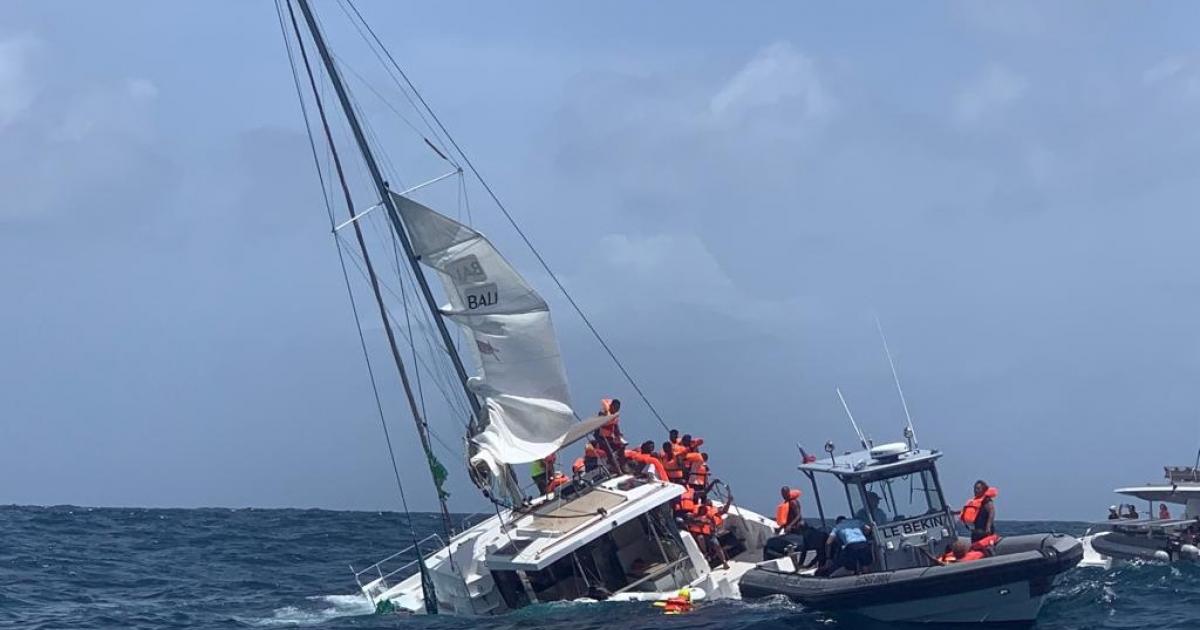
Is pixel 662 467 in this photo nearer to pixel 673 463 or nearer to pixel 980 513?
pixel 673 463

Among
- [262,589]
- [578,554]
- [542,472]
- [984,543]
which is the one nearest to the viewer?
[984,543]

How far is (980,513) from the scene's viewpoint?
59.1 feet

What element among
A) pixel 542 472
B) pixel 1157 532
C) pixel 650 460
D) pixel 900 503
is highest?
pixel 542 472

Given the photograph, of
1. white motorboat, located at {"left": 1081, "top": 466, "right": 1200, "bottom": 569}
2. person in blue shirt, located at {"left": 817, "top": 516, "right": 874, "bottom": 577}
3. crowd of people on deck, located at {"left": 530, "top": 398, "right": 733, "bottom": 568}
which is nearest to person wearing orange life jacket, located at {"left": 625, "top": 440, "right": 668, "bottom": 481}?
crowd of people on deck, located at {"left": 530, "top": 398, "right": 733, "bottom": 568}

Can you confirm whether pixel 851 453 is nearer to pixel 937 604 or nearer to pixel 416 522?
pixel 937 604

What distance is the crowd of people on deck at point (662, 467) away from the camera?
21.1m

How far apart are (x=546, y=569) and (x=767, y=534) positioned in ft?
12.9

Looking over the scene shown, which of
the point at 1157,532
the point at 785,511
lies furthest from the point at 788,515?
the point at 1157,532

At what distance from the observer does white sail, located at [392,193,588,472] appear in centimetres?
2117

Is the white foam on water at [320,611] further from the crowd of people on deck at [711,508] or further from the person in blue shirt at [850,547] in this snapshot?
the person in blue shirt at [850,547]

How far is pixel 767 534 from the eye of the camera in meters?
22.5

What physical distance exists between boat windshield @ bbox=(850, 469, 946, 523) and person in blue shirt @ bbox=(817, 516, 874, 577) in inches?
8.7

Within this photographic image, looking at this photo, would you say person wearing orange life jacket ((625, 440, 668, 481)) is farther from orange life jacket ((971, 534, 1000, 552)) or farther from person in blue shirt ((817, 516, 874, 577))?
orange life jacket ((971, 534, 1000, 552))

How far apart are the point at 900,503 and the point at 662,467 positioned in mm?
4730
